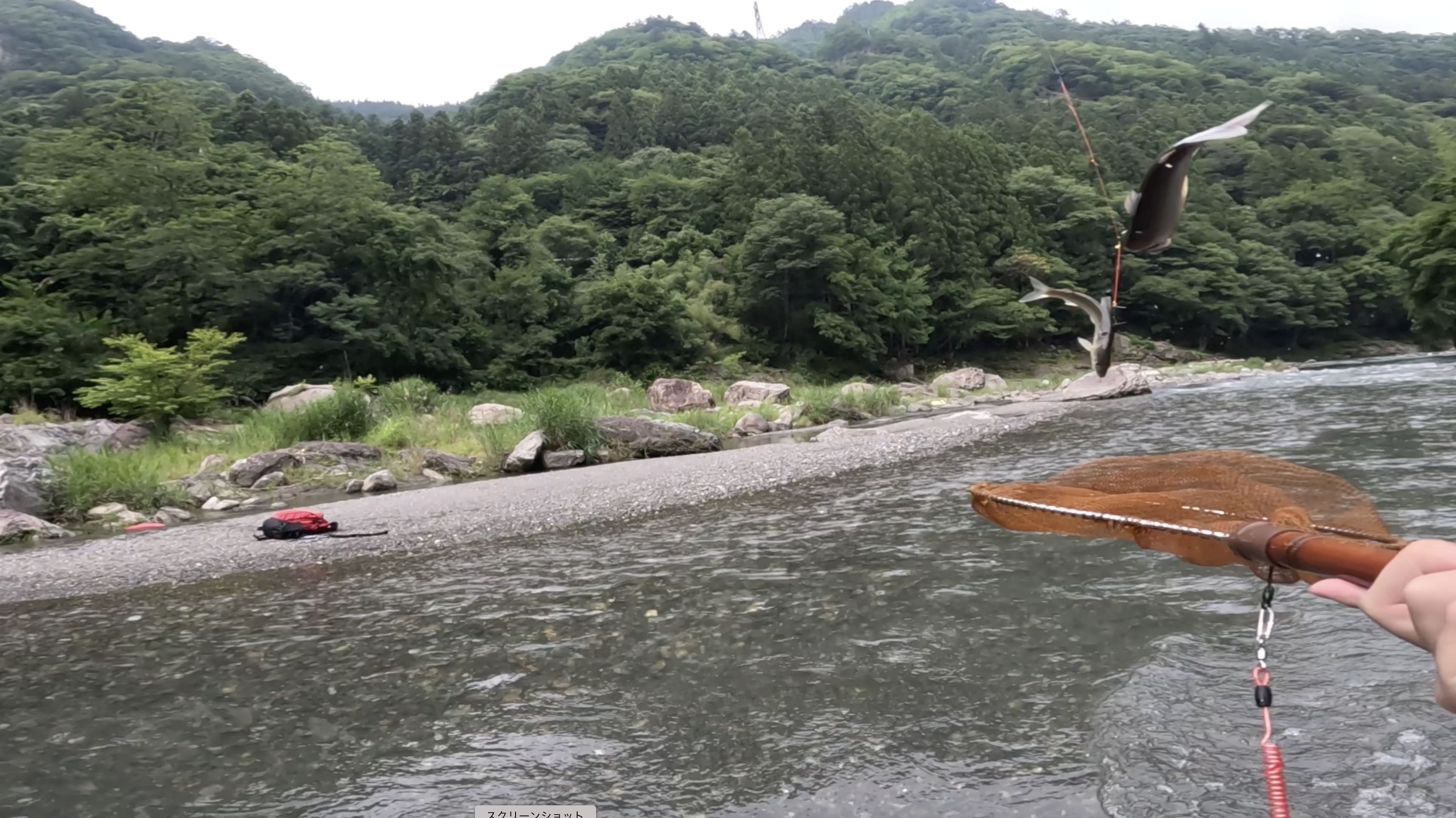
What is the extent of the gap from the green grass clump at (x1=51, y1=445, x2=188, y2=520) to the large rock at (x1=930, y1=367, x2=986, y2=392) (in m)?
27.1

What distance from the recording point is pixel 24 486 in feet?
38.4

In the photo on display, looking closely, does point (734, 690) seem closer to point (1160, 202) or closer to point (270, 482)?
point (1160, 202)

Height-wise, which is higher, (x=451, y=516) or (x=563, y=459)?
(x=451, y=516)

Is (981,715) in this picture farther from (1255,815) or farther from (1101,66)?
(1101,66)

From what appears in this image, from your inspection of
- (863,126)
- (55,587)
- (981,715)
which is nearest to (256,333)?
(55,587)

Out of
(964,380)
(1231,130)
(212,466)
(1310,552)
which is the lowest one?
(964,380)

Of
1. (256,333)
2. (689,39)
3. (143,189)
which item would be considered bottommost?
(256,333)

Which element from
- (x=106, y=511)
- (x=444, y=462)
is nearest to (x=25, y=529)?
(x=106, y=511)

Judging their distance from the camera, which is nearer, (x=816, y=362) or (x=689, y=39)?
(x=816, y=362)

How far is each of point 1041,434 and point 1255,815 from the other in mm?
14696

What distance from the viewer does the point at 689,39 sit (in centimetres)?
12262

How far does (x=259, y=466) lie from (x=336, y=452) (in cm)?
130

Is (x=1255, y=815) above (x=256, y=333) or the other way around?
the other way around

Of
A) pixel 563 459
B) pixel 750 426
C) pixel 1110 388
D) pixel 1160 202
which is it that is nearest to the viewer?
pixel 1160 202
